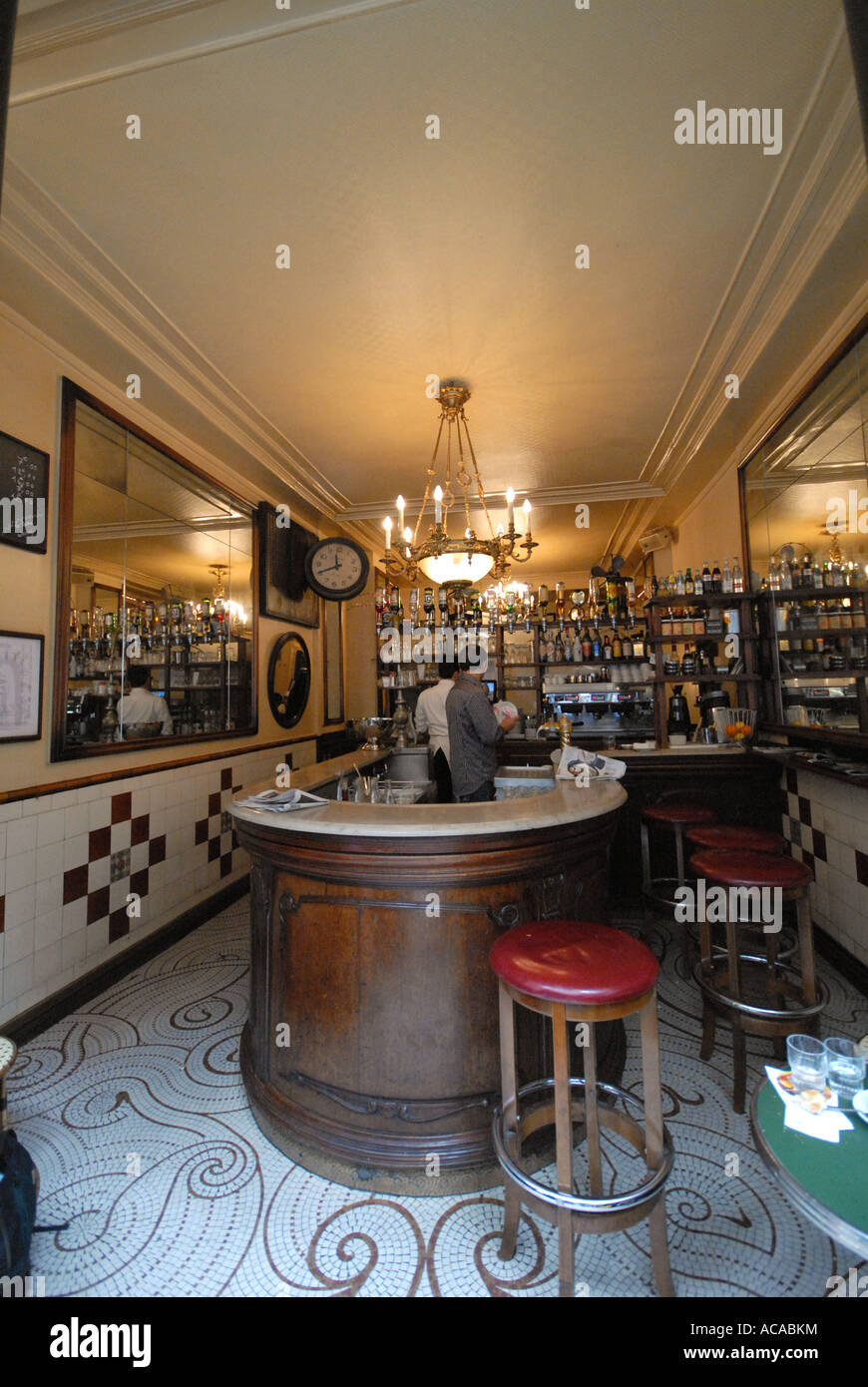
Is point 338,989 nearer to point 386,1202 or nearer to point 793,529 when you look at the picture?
point 386,1202

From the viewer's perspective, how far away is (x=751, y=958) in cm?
224

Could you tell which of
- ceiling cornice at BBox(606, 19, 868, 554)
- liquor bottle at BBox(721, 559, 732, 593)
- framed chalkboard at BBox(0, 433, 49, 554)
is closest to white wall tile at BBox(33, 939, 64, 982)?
framed chalkboard at BBox(0, 433, 49, 554)

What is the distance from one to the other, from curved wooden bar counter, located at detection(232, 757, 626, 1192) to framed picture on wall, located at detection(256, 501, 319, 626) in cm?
334

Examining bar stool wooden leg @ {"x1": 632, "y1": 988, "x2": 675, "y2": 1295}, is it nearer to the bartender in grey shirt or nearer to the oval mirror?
the bartender in grey shirt

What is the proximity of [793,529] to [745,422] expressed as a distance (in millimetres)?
1011

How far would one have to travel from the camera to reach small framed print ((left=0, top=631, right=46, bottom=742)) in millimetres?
2484

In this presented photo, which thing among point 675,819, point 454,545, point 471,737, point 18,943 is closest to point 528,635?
point 454,545

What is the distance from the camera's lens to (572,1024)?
1.98 m

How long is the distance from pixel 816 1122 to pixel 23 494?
352 cm

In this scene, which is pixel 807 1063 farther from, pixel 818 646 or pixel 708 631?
pixel 708 631
